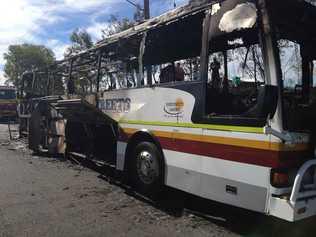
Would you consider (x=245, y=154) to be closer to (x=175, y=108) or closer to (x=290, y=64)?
(x=290, y=64)

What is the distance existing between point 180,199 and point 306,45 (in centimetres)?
318

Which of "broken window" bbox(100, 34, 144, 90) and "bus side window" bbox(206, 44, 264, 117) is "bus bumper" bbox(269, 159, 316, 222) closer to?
"bus side window" bbox(206, 44, 264, 117)

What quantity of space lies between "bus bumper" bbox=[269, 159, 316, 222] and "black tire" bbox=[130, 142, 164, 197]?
7.40ft

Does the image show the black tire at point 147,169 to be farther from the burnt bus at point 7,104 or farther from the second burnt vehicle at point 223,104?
the burnt bus at point 7,104

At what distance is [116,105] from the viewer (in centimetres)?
777

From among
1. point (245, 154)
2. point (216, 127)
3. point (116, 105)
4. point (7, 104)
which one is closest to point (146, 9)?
point (116, 105)

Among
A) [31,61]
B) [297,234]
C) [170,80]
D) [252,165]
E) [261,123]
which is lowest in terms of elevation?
[297,234]

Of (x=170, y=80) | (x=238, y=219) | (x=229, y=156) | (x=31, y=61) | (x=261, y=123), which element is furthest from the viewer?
(x=31, y=61)

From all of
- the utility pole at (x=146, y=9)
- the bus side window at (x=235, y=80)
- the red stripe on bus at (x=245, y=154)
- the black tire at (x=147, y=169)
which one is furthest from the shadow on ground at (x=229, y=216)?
the utility pole at (x=146, y=9)

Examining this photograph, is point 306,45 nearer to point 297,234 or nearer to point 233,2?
point 233,2

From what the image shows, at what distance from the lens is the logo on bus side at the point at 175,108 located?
5.95 meters

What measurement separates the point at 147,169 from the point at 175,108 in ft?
4.23

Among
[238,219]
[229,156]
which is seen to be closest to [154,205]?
[238,219]

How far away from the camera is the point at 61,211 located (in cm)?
620
